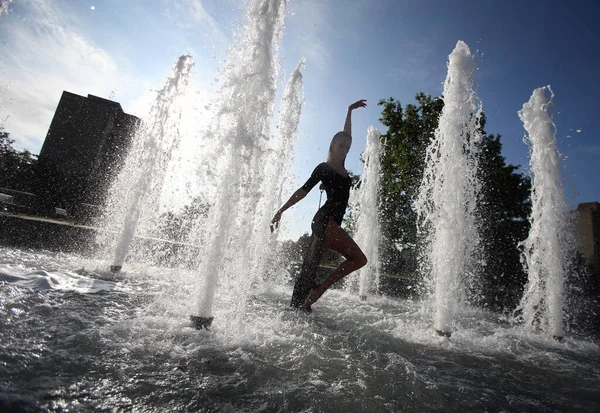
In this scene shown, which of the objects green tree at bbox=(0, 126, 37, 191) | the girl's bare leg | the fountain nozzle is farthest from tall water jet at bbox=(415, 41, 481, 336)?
green tree at bbox=(0, 126, 37, 191)

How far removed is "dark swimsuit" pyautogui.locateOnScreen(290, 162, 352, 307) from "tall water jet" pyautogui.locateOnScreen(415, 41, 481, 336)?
1532 millimetres

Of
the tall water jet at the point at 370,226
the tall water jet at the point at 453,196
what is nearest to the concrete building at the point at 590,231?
the tall water jet at the point at 370,226

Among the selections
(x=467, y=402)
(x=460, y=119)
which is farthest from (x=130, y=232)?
(x=460, y=119)

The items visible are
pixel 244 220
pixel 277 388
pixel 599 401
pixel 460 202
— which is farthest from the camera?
pixel 460 202

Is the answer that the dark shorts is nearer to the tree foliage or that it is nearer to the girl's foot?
the girl's foot

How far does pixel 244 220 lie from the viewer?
11.0 ft

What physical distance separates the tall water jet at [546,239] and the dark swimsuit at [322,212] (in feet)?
13.1

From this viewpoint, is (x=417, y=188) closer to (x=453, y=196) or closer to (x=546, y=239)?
(x=546, y=239)

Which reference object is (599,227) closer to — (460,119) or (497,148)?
(497,148)

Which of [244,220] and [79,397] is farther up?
[244,220]

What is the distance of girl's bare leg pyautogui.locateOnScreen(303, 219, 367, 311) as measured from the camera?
3.45 metres

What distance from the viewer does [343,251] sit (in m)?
3.52

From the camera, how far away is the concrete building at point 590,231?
37.1 m

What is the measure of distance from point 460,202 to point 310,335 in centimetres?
274
